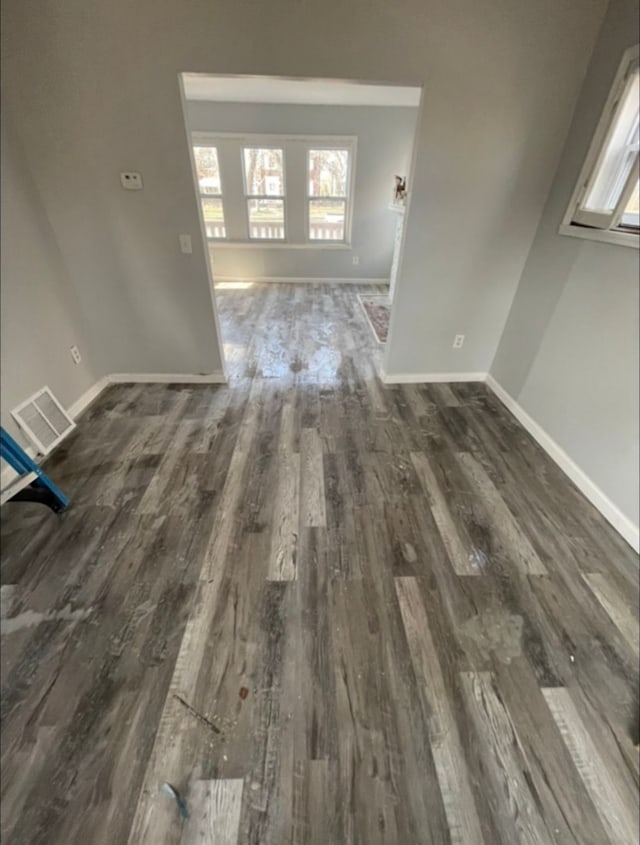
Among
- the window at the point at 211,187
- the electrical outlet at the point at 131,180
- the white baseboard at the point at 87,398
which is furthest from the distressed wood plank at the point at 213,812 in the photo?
the window at the point at 211,187

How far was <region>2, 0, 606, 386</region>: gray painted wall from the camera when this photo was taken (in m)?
1.80

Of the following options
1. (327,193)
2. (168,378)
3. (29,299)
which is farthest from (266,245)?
(29,299)

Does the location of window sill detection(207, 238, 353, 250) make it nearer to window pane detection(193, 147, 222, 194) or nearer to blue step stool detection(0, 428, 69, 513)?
window pane detection(193, 147, 222, 194)

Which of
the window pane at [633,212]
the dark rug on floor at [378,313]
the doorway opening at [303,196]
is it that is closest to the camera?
the window pane at [633,212]

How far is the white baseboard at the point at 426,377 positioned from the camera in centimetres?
299

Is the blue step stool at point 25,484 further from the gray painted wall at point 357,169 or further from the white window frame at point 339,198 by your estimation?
the white window frame at point 339,198

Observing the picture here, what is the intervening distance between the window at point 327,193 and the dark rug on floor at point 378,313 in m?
1.42

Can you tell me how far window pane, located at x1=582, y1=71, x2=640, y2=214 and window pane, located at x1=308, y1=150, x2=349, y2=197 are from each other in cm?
428

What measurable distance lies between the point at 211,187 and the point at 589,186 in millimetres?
5247

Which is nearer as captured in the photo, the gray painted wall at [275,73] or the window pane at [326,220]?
the gray painted wall at [275,73]

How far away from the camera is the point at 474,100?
2004 mm

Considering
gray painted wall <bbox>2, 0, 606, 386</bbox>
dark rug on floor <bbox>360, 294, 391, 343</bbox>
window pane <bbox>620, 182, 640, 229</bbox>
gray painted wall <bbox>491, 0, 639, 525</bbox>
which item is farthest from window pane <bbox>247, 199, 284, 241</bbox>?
window pane <bbox>620, 182, 640, 229</bbox>

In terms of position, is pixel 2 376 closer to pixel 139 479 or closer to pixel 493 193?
pixel 139 479

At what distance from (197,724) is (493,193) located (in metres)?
3.06
